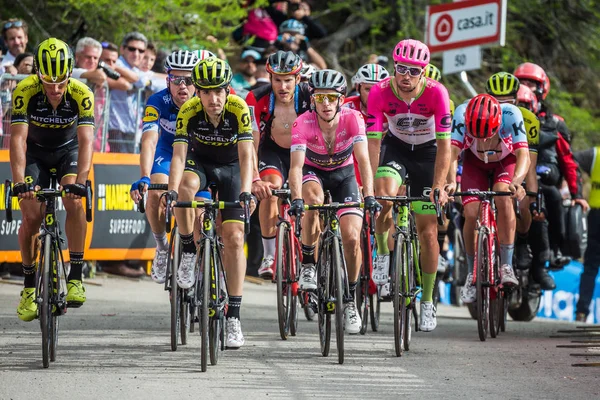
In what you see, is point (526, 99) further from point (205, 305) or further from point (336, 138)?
point (205, 305)

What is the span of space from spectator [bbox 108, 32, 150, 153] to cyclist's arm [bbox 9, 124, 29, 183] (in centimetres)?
543

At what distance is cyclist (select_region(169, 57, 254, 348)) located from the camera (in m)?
9.41

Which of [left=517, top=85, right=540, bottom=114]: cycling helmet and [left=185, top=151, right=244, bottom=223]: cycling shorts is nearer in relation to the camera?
[left=185, top=151, right=244, bottom=223]: cycling shorts

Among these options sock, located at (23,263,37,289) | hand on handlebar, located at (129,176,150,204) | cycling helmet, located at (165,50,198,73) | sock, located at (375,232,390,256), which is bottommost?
sock, located at (23,263,37,289)

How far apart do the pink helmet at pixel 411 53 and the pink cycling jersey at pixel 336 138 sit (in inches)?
24.5

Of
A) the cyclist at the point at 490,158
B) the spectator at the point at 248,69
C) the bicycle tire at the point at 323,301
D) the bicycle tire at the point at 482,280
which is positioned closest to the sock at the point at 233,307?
the bicycle tire at the point at 323,301

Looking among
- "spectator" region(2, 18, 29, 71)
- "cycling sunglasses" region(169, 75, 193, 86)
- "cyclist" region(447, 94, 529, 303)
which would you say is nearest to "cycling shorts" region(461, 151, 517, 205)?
"cyclist" region(447, 94, 529, 303)

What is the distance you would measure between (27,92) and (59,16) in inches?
295

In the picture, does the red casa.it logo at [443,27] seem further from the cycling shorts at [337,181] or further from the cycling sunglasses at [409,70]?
the cycling shorts at [337,181]

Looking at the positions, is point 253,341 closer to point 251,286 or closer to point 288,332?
point 288,332

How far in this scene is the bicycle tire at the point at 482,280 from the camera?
11.4 metres

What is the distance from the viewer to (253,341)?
10758 mm

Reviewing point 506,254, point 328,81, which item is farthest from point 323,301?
point 506,254

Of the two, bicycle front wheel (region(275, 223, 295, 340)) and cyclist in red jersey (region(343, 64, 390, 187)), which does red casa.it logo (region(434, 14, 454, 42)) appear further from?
bicycle front wheel (region(275, 223, 295, 340))
